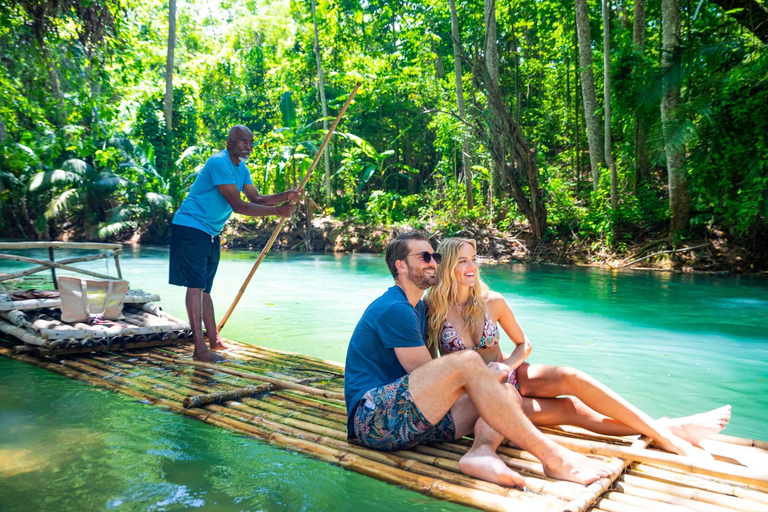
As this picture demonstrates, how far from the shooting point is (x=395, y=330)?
2.47 m

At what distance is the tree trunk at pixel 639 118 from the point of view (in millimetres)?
11938

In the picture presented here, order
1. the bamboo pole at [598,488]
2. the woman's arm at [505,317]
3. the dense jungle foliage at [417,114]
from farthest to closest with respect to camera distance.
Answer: the dense jungle foliage at [417,114] < the woman's arm at [505,317] < the bamboo pole at [598,488]

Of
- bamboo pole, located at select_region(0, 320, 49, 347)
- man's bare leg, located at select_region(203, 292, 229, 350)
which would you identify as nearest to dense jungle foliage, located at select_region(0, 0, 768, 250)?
bamboo pole, located at select_region(0, 320, 49, 347)

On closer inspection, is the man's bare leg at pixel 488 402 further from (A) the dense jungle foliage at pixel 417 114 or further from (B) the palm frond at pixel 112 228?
(B) the palm frond at pixel 112 228

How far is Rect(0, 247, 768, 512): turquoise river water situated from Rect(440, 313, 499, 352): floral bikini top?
0.79 meters

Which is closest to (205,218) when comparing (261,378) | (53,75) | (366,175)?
(261,378)

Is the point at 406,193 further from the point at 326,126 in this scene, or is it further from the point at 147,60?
the point at 147,60

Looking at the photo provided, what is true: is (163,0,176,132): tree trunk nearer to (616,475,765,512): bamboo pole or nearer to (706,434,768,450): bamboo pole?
(706,434,768,450): bamboo pole

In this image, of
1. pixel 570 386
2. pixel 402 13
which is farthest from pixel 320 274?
pixel 402 13

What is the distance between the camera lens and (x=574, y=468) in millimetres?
2219

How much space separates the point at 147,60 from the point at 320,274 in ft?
45.6

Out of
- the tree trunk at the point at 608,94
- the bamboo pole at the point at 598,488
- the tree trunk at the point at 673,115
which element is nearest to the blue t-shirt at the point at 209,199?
the bamboo pole at the point at 598,488

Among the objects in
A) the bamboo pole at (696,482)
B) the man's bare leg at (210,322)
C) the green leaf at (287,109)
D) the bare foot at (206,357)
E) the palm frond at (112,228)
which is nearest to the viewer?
the bamboo pole at (696,482)

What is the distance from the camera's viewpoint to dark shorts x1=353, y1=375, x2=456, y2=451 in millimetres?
2426
